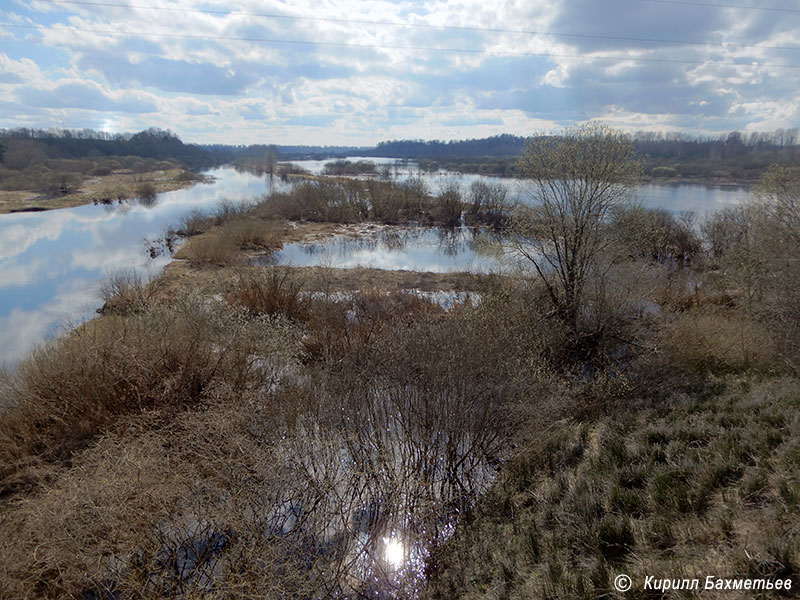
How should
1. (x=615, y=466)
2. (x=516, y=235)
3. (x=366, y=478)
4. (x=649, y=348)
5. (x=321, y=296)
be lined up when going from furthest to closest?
1. (x=321, y=296)
2. (x=516, y=235)
3. (x=649, y=348)
4. (x=366, y=478)
5. (x=615, y=466)

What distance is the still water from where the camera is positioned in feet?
58.9

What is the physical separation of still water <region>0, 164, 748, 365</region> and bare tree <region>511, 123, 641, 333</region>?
1.40 meters

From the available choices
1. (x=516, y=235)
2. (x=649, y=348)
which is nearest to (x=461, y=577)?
(x=649, y=348)

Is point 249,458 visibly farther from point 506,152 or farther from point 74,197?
point 506,152

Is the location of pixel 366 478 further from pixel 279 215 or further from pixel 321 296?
pixel 279 215

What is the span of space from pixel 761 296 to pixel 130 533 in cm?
1907

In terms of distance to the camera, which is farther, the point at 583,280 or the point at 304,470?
the point at 583,280

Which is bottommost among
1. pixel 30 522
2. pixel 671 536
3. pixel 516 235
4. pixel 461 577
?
pixel 461 577

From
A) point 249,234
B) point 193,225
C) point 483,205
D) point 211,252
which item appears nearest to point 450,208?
point 483,205

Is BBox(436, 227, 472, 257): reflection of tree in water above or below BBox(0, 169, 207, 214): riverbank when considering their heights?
below

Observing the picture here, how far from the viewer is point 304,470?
21.7 feet

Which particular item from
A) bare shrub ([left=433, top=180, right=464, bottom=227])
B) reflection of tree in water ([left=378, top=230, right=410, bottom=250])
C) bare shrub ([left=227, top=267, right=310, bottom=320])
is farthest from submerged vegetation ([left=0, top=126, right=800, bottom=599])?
bare shrub ([left=433, top=180, right=464, bottom=227])

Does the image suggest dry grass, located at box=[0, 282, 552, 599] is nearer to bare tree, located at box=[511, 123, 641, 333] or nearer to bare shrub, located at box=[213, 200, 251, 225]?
bare tree, located at box=[511, 123, 641, 333]

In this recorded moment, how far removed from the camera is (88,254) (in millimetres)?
28312
